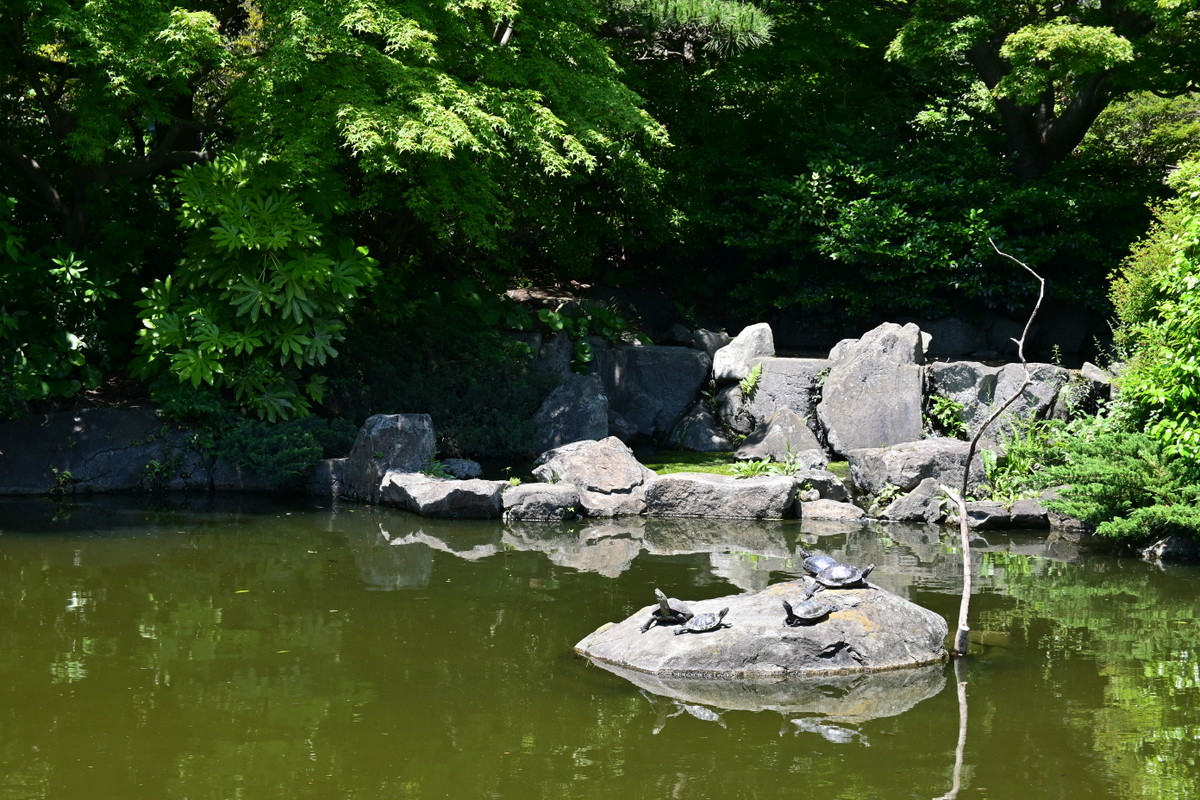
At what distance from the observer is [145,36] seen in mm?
10852

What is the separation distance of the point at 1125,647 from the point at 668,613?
9.22 feet

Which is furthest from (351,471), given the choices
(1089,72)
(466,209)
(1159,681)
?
(1089,72)

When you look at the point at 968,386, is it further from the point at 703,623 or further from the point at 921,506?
the point at 703,623

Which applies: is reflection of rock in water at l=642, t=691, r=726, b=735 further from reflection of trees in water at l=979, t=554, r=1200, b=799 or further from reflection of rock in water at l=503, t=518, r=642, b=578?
reflection of rock in water at l=503, t=518, r=642, b=578

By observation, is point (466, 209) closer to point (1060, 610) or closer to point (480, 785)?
point (1060, 610)

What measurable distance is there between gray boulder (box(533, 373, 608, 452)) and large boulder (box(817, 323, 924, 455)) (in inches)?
101

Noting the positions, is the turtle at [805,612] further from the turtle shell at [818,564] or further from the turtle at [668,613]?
the turtle at [668,613]

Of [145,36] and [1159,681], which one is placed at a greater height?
[145,36]

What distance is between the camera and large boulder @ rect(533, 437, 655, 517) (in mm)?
11227

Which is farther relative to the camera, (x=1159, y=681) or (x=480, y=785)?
(x=1159, y=681)

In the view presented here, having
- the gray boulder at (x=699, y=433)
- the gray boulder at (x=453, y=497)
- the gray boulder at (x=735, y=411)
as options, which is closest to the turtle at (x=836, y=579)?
the gray boulder at (x=453, y=497)

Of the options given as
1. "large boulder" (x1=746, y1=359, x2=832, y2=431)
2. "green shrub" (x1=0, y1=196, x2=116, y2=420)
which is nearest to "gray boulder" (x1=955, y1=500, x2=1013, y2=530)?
"large boulder" (x1=746, y1=359, x2=832, y2=431)

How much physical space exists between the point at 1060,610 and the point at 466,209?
7.16 m

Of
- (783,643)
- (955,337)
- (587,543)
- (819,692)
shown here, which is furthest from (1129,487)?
(955,337)
